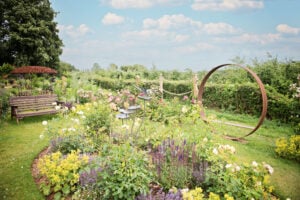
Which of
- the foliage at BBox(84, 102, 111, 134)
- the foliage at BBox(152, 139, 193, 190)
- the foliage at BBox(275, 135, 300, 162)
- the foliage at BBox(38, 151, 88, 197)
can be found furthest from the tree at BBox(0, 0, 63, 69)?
the foliage at BBox(275, 135, 300, 162)

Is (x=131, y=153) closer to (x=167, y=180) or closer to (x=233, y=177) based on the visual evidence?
(x=167, y=180)

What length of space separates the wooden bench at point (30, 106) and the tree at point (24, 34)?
1263 centimetres

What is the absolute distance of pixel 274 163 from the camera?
4.46 metres

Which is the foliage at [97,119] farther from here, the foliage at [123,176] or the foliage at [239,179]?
the foliage at [239,179]

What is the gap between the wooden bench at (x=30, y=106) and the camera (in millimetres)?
7035

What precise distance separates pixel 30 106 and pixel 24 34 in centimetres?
1412

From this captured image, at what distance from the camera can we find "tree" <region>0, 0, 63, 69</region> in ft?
59.9

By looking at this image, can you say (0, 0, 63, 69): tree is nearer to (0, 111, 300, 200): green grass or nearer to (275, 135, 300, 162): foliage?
(0, 111, 300, 200): green grass

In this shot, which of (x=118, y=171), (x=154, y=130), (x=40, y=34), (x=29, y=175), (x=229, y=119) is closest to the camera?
(x=118, y=171)

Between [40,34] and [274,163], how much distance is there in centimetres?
2040

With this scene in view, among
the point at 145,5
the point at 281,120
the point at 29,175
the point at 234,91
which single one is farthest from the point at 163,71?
the point at 29,175

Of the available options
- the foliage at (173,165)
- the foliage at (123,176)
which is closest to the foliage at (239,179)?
the foliage at (173,165)

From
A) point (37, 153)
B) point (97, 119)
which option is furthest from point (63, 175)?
point (37, 153)

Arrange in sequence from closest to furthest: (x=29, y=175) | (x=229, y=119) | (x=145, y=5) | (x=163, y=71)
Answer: (x=29, y=175) < (x=229, y=119) < (x=145, y=5) < (x=163, y=71)
